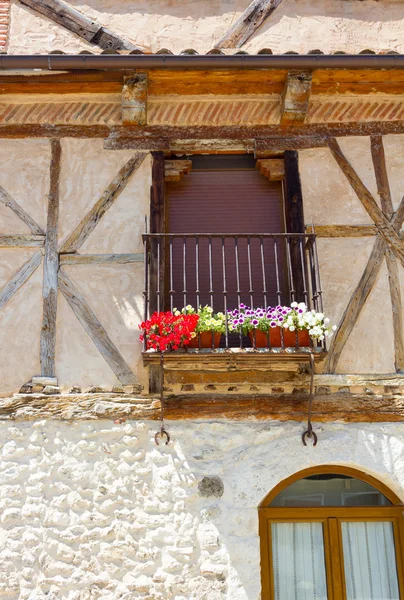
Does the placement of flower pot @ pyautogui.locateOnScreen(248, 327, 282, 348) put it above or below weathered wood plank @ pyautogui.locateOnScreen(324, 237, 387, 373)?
below

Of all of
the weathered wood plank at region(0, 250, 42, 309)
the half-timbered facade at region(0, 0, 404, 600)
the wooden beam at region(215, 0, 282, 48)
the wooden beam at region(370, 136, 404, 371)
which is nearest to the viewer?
the half-timbered facade at region(0, 0, 404, 600)

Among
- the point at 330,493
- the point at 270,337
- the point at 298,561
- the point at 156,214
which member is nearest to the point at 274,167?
the point at 156,214

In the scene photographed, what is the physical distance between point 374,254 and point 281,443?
1.88m

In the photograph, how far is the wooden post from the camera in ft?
21.3

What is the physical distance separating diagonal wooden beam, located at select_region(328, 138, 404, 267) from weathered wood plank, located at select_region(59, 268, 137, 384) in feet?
8.35

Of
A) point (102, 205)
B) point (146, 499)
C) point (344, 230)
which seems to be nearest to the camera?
point (146, 499)

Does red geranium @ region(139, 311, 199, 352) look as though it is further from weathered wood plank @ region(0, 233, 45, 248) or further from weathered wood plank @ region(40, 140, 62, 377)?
weathered wood plank @ region(0, 233, 45, 248)

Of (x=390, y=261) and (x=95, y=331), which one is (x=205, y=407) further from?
(x=390, y=261)

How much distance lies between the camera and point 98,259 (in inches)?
254

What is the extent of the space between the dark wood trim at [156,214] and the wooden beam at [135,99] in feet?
1.22

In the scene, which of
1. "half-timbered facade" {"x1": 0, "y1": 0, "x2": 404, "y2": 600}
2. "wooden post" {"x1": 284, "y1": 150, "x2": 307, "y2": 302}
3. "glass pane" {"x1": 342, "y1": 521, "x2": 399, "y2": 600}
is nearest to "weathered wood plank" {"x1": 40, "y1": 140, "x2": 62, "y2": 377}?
"half-timbered facade" {"x1": 0, "y1": 0, "x2": 404, "y2": 600}

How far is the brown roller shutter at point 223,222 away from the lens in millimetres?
6668

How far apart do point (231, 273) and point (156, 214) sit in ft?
2.83

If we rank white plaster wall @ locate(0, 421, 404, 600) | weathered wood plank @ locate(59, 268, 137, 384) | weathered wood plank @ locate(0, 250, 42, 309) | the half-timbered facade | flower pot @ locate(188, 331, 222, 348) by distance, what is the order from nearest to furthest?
1. white plaster wall @ locate(0, 421, 404, 600)
2. the half-timbered facade
3. flower pot @ locate(188, 331, 222, 348)
4. weathered wood plank @ locate(59, 268, 137, 384)
5. weathered wood plank @ locate(0, 250, 42, 309)
